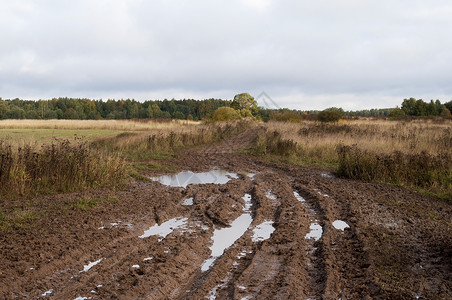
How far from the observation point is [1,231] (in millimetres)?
5633

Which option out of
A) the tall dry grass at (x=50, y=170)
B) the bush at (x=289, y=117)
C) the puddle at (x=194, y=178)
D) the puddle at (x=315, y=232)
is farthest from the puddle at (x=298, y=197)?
the bush at (x=289, y=117)

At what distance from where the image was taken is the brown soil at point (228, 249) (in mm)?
3844

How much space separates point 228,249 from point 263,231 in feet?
3.71

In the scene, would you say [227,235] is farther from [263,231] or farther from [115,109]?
[115,109]

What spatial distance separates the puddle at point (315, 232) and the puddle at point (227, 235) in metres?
1.04

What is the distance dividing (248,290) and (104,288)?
4.78 feet

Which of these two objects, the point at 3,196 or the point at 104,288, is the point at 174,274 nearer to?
the point at 104,288

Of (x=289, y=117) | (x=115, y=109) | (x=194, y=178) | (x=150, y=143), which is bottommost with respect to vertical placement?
(x=194, y=178)

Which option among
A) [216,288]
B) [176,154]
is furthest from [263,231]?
[176,154]

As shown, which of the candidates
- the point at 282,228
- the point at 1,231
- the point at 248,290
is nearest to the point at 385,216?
the point at 282,228

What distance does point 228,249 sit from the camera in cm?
499

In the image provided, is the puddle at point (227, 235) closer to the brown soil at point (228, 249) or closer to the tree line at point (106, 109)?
the brown soil at point (228, 249)

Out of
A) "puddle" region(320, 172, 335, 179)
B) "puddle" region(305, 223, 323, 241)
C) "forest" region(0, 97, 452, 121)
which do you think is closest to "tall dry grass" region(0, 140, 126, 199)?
"puddle" region(305, 223, 323, 241)

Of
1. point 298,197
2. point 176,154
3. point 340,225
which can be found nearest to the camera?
point 340,225
